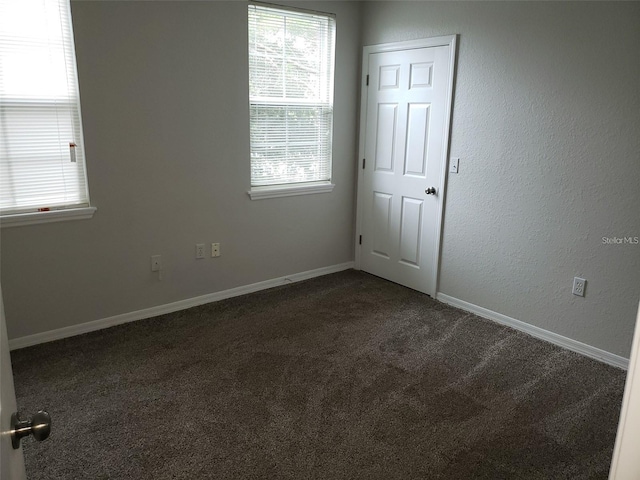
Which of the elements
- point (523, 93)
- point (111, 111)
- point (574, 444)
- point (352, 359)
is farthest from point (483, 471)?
point (111, 111)

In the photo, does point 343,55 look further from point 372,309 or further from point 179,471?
point 179,471

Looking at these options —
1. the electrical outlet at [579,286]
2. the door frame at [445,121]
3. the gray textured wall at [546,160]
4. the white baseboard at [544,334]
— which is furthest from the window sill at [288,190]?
the electrical outlet at [579,286]

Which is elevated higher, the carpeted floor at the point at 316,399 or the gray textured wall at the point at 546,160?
the gray textured wall at the point at 546,160

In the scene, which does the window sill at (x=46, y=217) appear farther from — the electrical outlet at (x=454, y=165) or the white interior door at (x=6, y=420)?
the electrical outlet at (x=454, y=165)

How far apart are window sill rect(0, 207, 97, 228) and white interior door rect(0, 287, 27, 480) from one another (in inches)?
92.9

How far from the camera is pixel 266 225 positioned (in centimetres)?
415

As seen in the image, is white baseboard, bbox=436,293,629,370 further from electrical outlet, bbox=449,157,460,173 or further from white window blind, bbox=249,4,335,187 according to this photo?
white window blind, bbox=249,4,335,187

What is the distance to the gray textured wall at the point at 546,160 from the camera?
289 centimetres

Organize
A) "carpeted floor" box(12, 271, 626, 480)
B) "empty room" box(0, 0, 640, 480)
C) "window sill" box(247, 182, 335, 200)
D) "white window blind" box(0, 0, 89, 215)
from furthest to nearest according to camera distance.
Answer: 1. "window sill" box(247, 182, 335, 200)
2. "white window blind" box(0, 0, 89, 215)
3. "empty room" box(0, 0, 640, 480)
4. "carpeted floor" box(12, 271, 626, 480)

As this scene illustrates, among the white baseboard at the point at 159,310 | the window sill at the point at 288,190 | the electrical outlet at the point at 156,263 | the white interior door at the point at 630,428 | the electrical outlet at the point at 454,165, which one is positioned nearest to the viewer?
the white interior door at the point at 630,428

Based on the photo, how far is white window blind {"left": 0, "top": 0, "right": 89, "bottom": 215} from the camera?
111 inches

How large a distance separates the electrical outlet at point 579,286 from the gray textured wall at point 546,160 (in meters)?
0.03

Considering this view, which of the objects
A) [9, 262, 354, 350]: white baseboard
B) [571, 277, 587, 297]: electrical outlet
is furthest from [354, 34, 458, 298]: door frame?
[571, 277, 587, 297]: electrical outlet

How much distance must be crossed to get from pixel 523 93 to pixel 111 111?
107 inches
